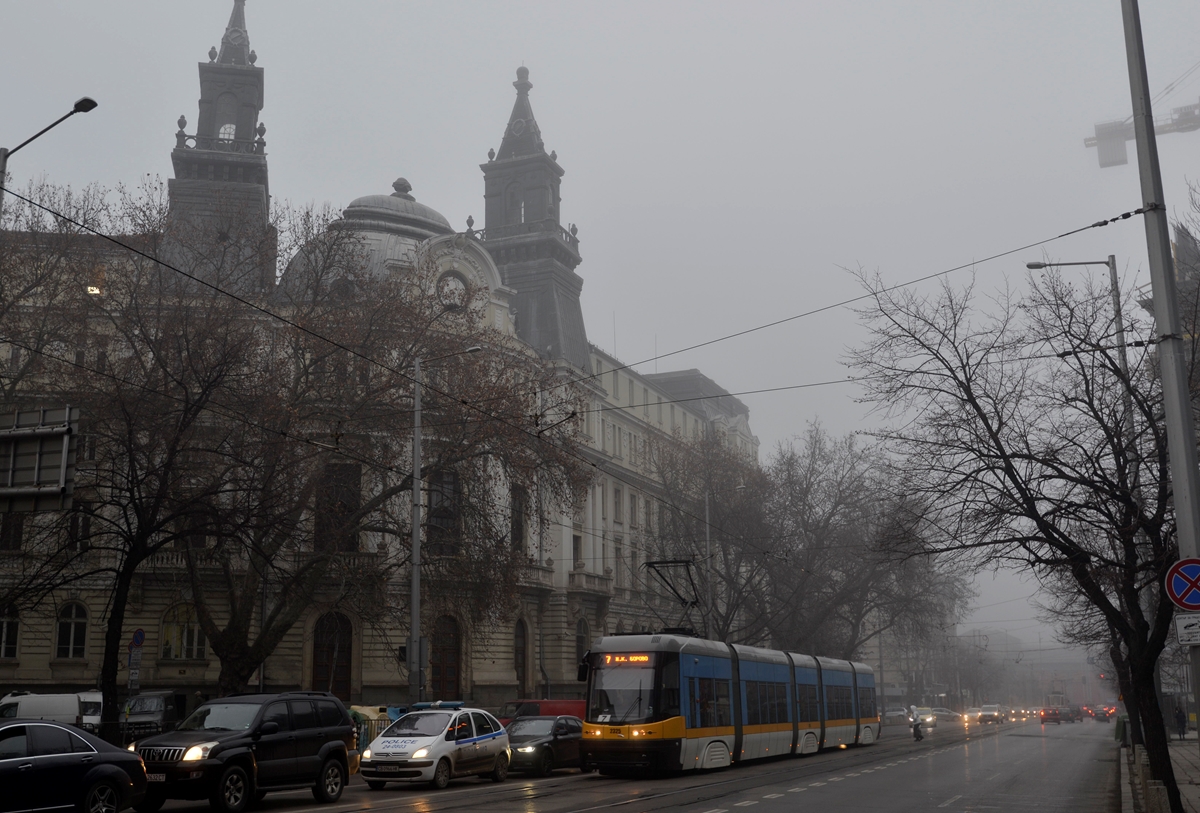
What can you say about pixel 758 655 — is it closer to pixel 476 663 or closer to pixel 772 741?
pixel 772 741

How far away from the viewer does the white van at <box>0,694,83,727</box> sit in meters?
26.0

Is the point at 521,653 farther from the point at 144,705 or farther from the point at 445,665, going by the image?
the point at 144,705

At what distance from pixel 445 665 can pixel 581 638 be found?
39.0 feet

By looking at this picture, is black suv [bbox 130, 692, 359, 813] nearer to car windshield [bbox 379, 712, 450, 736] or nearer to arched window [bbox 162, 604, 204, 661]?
car windshield [bbox 379, 712, 450, 736]

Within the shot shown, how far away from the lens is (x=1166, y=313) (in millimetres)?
12180

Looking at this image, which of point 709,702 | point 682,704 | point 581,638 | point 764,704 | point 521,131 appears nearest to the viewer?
point 682,704

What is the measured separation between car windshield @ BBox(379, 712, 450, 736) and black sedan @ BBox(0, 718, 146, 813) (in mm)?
7936

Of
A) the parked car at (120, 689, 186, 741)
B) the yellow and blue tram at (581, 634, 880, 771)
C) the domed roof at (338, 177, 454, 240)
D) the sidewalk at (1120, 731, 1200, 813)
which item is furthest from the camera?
the domed roof at (338, 177, 454, 240)

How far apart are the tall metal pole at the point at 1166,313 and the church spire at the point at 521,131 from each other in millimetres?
57959

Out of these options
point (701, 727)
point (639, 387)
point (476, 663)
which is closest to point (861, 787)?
point (701, 727)

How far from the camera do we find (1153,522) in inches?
642

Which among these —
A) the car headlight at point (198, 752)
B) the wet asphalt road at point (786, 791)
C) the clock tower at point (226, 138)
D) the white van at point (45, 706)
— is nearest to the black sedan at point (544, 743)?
the wet asphalt road at point (786, 791)

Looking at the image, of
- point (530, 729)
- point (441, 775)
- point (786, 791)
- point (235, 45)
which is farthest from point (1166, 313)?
point (235, 45)

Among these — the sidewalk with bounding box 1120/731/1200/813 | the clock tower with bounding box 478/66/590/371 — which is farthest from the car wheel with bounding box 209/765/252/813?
the clock tower with bounding box 478/66/590/371
